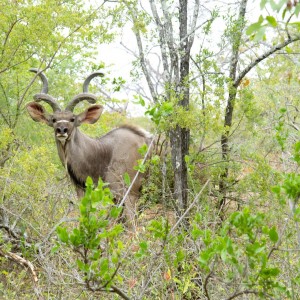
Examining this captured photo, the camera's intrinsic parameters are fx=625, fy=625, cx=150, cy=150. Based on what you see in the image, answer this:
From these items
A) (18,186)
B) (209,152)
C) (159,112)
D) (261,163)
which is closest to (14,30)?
(18,186)

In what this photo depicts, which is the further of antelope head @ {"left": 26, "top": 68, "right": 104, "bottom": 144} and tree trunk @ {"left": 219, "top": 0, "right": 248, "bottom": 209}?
antelope head @ {"left": 26, "top": 68, "right": 104, "bottom": 144}

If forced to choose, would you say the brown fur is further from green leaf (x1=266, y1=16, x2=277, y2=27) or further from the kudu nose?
green leaf (x1=266, y1=16, x2=277, y2=27)

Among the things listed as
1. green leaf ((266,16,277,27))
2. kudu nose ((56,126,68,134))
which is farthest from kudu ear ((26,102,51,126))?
green leaf ((266,16,277,27))

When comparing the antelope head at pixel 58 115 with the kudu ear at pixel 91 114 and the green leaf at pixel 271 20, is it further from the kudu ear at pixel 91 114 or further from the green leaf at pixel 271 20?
the green leaf at pixel 271 20

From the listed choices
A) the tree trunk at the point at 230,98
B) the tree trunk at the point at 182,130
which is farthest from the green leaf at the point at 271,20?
the tree trunk at the point at 230,98

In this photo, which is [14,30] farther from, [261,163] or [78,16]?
[261,163]

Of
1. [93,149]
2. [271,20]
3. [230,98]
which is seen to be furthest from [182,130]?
[271,20]

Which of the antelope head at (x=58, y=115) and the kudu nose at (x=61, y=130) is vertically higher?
the antelope head at (x=58, y=115)

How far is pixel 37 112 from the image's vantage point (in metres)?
8.23

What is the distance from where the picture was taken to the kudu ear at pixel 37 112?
8.18m

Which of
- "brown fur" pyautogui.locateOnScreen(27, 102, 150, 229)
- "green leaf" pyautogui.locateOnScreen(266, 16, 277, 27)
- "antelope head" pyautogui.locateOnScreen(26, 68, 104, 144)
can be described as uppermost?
"green leaf" pyautogui.locateOnScreen(266, 16, 277, 27)

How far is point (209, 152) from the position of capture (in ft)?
25.6

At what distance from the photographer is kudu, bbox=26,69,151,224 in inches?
323

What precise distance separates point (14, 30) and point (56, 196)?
2524mm
